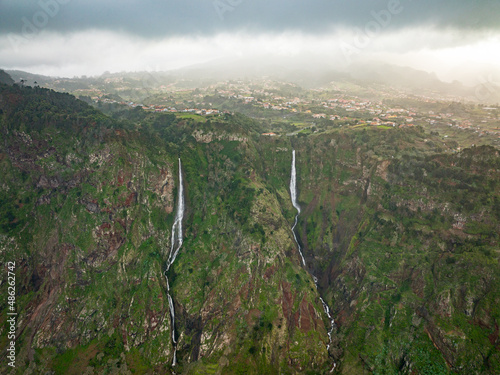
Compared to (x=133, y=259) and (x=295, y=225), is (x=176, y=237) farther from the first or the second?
(x=295, y=225)

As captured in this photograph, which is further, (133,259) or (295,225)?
(295,225)

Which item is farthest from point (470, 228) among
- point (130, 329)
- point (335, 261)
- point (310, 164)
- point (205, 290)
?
point (130, 329)

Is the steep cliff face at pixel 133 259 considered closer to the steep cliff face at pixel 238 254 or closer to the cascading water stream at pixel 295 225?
the steep cliff face at pixel 238 254

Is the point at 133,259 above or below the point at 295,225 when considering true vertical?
above

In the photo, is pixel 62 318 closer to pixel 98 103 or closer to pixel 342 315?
pixel 342 315

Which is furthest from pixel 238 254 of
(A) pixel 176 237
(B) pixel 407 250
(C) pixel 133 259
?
(B) pixel 407 250

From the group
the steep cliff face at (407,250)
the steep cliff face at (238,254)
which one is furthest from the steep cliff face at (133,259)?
the steep cliff face at (407,250)

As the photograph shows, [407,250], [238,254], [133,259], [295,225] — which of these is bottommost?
[295,225]

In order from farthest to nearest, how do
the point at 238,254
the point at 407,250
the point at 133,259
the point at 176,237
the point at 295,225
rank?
1. the point at 295,225
2. the point at 176,237
3. the point at 238,254
4. the point at 133,259
5. the point at 407,250
